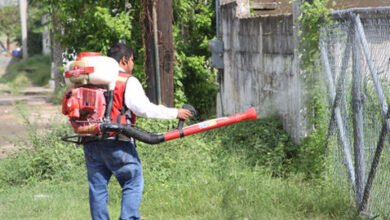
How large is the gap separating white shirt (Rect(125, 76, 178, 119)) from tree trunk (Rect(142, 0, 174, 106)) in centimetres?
486

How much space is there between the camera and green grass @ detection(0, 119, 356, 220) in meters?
7.82

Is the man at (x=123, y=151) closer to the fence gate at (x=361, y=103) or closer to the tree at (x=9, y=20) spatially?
the fence gate at (x=361, y=103)

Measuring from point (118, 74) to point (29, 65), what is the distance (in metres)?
43.1

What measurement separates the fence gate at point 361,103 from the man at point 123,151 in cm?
160

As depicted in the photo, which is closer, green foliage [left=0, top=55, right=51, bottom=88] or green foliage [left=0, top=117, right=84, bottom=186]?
green foliage [left=0, top=117, right=84, bottom=186]

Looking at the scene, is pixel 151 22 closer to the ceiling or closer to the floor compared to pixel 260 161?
closer to the ceiling

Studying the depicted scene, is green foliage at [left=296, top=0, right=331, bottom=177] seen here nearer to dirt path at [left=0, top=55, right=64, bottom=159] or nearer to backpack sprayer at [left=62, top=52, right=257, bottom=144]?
backpack sprayer at [left=62, top=52, right=257, bottom=144]

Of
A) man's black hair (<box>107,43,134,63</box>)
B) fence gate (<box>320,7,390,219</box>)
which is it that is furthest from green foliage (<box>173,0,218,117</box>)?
man's black hair (<box>107,43,134,63</box>)

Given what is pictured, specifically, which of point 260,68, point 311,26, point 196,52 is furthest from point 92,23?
point 311,26

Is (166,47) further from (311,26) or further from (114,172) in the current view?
(114,172)

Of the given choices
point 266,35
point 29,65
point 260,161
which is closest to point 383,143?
point 260,161

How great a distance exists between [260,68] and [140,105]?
5.39 m

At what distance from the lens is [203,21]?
15.9 metres

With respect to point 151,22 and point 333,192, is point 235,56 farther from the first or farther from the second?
point 333,192
